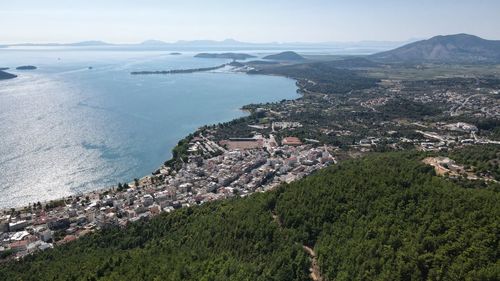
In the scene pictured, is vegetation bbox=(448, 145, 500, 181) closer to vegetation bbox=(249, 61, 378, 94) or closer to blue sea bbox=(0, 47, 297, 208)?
blue sea bbox=(0, 47, 297, 208)

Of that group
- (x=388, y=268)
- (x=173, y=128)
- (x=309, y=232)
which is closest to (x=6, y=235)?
(x=309, y=232)

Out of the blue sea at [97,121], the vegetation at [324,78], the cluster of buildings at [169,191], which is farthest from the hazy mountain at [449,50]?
the cluster of buildings at [169,191]

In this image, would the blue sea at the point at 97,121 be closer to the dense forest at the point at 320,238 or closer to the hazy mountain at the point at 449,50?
the dense forest at the point at 320,238

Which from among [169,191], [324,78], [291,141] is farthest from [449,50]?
[169,191]

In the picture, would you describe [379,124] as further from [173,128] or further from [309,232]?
[309,232]

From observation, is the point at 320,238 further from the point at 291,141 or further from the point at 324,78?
the point at 324,78

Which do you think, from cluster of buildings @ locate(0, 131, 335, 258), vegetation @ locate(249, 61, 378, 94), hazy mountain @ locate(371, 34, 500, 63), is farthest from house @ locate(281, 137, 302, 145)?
hazy mountain @ locate(371, 34, 500, 63)

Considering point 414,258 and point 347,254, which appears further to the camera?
point 347,254
